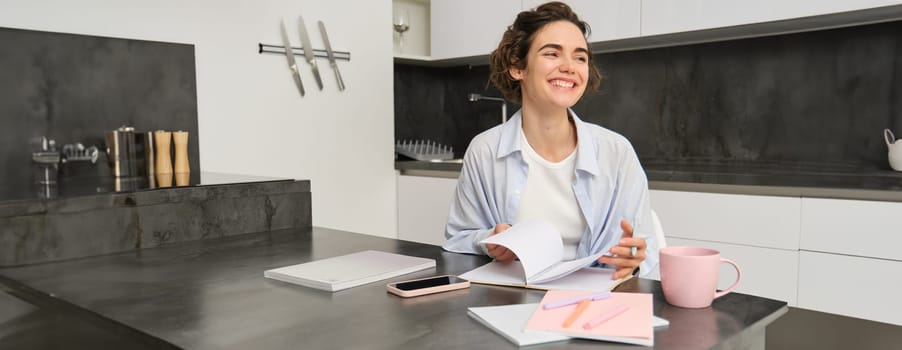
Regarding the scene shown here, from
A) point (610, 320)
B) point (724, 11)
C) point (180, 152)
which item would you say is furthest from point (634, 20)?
point (610, 320)

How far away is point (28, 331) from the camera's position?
4.06 feet

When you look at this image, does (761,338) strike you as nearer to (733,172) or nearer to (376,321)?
(376,321)

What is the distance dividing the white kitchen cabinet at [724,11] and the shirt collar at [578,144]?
120 centimetres

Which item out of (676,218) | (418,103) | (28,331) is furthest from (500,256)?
(418,103)

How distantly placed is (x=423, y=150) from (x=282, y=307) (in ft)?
9.01

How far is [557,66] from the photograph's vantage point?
1.52 meters

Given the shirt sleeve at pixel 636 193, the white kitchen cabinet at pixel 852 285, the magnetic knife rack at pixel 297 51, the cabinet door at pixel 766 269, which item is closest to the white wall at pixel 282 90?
the magnetic knife rack at pixel 297 51

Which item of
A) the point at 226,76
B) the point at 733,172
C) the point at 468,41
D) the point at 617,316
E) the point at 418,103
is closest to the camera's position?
the point at 617,316

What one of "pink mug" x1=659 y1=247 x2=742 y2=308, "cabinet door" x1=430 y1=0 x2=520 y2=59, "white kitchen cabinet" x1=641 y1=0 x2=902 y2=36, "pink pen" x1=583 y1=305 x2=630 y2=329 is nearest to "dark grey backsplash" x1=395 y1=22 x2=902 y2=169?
"white kitchen cabinet" x1=641 y1=0 x2=902 y2=36

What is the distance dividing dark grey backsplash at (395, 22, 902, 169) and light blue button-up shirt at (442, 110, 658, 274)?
1468 mm

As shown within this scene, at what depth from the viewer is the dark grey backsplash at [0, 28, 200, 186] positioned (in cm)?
217

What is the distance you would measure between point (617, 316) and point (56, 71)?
213 centimetres

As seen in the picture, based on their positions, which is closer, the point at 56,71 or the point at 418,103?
the point at 56,71

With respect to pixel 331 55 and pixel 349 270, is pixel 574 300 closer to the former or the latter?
pixel 349 270
